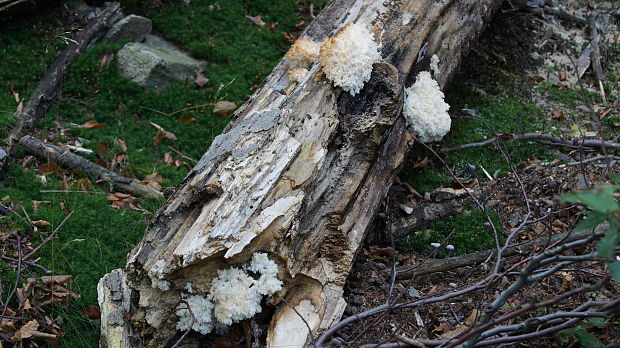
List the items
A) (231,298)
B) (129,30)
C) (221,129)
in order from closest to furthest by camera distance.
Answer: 1. (231,298)
2. (221,129)
3. (129,30)

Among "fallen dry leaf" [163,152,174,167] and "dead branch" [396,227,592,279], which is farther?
"fallen dry leaf" [163,152,174,167]

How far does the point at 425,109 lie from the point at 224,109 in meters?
2.21

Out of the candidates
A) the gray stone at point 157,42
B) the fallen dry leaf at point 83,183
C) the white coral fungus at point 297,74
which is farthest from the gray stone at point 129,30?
the white coral fungus at point 297,74

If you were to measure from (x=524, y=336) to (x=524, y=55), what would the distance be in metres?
4.48

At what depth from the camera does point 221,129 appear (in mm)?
5809

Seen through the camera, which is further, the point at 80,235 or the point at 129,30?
the point at 129,30

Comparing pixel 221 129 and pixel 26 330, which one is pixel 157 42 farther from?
pixel 26 330

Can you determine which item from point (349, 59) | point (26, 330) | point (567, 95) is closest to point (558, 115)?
point (567, 95)

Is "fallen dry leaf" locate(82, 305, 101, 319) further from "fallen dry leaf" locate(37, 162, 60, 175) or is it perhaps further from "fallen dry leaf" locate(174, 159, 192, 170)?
"fallen dry leaf" locate(174, 159, 192, 170)

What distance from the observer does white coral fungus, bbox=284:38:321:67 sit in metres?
4.37

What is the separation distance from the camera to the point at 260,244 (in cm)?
342

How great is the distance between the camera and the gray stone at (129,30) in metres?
6.40

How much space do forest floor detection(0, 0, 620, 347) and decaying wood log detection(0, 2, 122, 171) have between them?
0.31ft

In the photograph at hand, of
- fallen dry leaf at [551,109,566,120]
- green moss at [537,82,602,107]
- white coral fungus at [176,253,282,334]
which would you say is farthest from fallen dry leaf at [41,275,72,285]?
green moss at [537,82,602,107]
